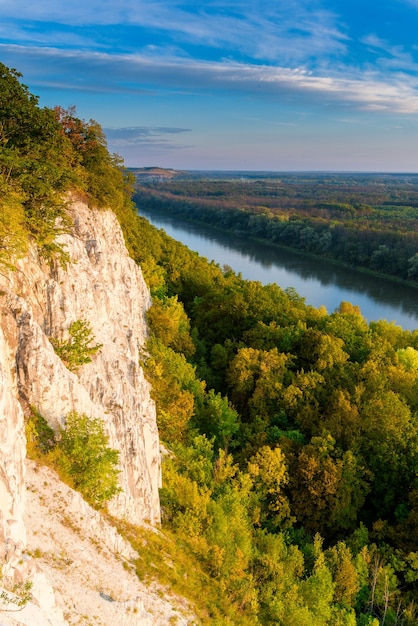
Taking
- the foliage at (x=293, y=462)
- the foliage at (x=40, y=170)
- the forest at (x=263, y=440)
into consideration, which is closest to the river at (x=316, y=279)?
the foliage at (x=293, y=462)

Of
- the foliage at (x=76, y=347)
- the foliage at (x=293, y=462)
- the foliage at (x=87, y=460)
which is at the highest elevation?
the foliage at (x=76, y=347)

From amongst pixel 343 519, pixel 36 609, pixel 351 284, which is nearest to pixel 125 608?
pixel 36 609

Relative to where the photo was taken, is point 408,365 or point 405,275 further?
point 405,275

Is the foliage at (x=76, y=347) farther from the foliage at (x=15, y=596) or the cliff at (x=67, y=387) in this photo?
the foliage at (x=15, y=596)

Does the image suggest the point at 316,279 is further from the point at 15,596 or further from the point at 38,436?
the point at 15,596

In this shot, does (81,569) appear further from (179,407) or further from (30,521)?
(179,407)

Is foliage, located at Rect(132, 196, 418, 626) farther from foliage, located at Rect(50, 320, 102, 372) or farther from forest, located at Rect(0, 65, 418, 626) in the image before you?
foliage, located at Rect(50, 320, 102, 372)

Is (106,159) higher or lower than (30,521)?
higher
